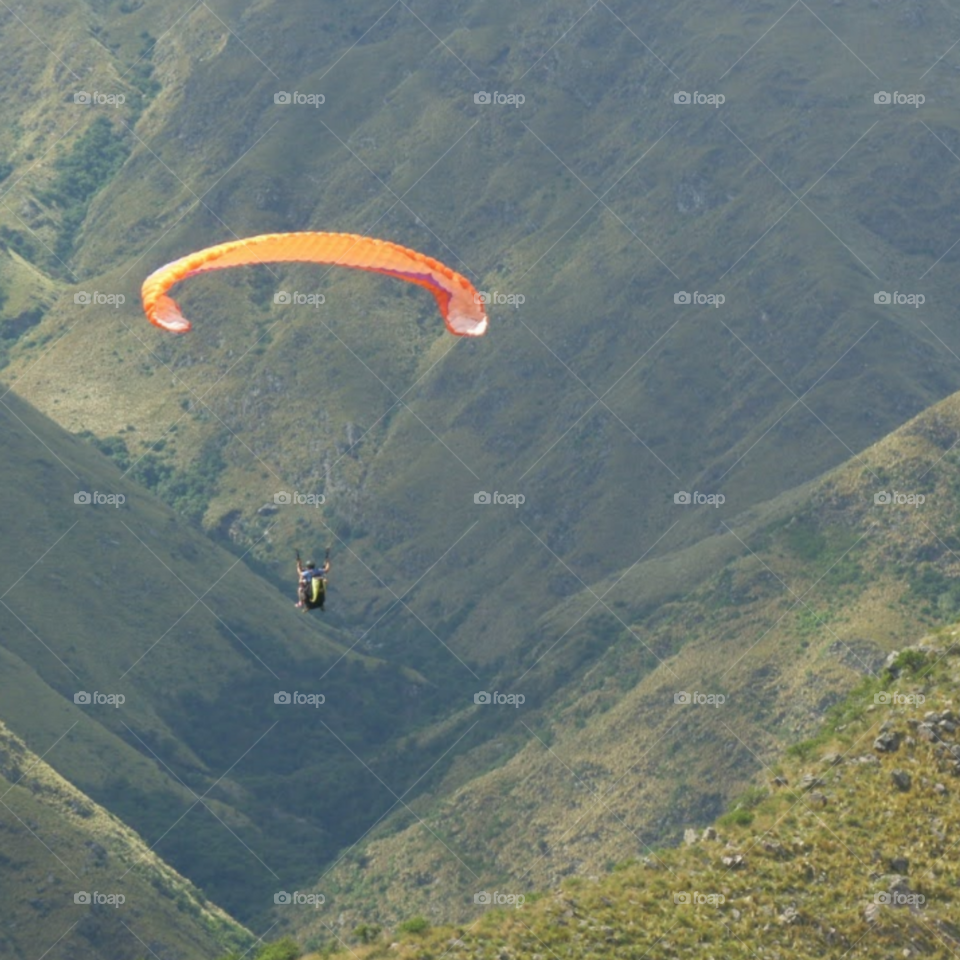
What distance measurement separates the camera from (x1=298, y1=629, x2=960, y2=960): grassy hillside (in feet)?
235

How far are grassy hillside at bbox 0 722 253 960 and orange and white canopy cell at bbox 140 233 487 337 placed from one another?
43152 millimetres

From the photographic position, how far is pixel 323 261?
8106 cm

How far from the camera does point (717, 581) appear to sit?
148 meters

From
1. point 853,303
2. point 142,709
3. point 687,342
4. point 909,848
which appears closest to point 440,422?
point 687,342

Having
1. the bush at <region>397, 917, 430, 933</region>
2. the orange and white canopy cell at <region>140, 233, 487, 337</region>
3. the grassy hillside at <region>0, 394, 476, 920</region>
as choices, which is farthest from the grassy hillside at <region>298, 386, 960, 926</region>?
the orange and white canopy cell at <region>140, 233, 487, 337</region>

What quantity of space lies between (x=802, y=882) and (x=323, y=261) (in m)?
26.2

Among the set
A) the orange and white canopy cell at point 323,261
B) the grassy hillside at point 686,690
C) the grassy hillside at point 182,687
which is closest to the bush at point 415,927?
the orange and white canopy cell at point 323,261

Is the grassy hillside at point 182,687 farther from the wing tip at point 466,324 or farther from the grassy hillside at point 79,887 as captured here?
the wing tip at point 466,324

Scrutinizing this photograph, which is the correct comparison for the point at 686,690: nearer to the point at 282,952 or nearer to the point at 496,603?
the point at 496,603

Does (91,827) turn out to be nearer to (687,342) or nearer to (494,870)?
(494,870)

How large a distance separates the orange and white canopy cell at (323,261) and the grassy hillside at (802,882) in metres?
18.6

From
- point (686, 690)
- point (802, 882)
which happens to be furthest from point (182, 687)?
point (802, 882)

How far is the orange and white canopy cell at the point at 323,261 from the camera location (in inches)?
3071

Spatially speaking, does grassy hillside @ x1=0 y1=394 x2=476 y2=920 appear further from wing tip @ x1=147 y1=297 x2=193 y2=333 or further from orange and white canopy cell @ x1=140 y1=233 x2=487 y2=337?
orange and white canopy cell @ x1=140 y1=233 x2=487 y2=337
